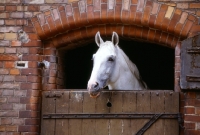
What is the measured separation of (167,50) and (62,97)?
2.41 meters

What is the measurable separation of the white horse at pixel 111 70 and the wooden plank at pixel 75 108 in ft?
1.34

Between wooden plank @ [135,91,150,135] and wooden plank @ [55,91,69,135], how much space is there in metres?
0.84

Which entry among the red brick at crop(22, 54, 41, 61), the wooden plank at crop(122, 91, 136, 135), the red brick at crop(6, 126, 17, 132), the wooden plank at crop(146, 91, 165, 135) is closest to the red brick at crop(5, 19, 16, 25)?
the red brick at crop(22, 54, 41, 61)

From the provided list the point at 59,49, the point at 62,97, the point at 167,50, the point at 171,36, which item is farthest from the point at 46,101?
the point at 167,50

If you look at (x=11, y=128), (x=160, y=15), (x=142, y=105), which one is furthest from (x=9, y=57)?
(x=160, y=15)

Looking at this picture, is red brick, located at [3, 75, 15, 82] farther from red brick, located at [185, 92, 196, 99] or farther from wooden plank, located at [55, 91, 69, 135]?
red brick, located at [185, 92, 196, 99]

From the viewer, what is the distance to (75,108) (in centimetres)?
451

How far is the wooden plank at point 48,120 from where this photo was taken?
4543 millimetres

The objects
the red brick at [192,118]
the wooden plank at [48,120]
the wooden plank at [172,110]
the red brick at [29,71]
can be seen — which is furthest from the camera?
the red brick at [29,71]

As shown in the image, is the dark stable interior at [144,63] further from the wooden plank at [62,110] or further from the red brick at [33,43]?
the wooden plank at [62,110]

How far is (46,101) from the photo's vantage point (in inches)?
182

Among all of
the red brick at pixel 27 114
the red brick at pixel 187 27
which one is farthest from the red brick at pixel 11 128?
the red brick at pixel 187 27

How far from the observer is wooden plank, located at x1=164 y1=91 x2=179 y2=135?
170 inches

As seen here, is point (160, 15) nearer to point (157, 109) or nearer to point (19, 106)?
point (157, 109)
